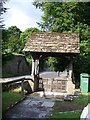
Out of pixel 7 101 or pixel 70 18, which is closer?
pixel 7 101

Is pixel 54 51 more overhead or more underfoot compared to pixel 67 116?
more overhead

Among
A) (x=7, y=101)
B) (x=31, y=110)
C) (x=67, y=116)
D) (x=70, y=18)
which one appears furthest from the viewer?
(x=70, y=18)

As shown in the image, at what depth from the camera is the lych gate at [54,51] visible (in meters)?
17.4

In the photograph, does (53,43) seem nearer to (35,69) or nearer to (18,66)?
(35,69)

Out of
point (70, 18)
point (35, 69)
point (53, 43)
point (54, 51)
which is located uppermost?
point (70, 18)

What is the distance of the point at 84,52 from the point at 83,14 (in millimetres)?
3868

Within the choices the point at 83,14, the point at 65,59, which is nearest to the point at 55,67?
the point at 65,59

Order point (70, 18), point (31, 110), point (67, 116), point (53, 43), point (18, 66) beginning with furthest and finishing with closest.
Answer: point (18, 66)
point (70, 18)
point (53, 43)
point (31, 110)
point (67, 116)

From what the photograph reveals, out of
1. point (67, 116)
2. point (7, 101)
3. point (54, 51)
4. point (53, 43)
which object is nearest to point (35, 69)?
point (54, 51)

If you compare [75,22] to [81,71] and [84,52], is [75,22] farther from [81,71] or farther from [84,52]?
[81,71]

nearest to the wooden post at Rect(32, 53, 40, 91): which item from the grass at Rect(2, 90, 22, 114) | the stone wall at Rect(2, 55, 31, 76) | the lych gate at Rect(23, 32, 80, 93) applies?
the lych gate at Rect(23, 32, 80, 93)

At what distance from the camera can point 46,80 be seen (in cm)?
1798

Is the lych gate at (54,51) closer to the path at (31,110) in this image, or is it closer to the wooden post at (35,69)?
the wooden post at (35,69)

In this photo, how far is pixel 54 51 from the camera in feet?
57.4
